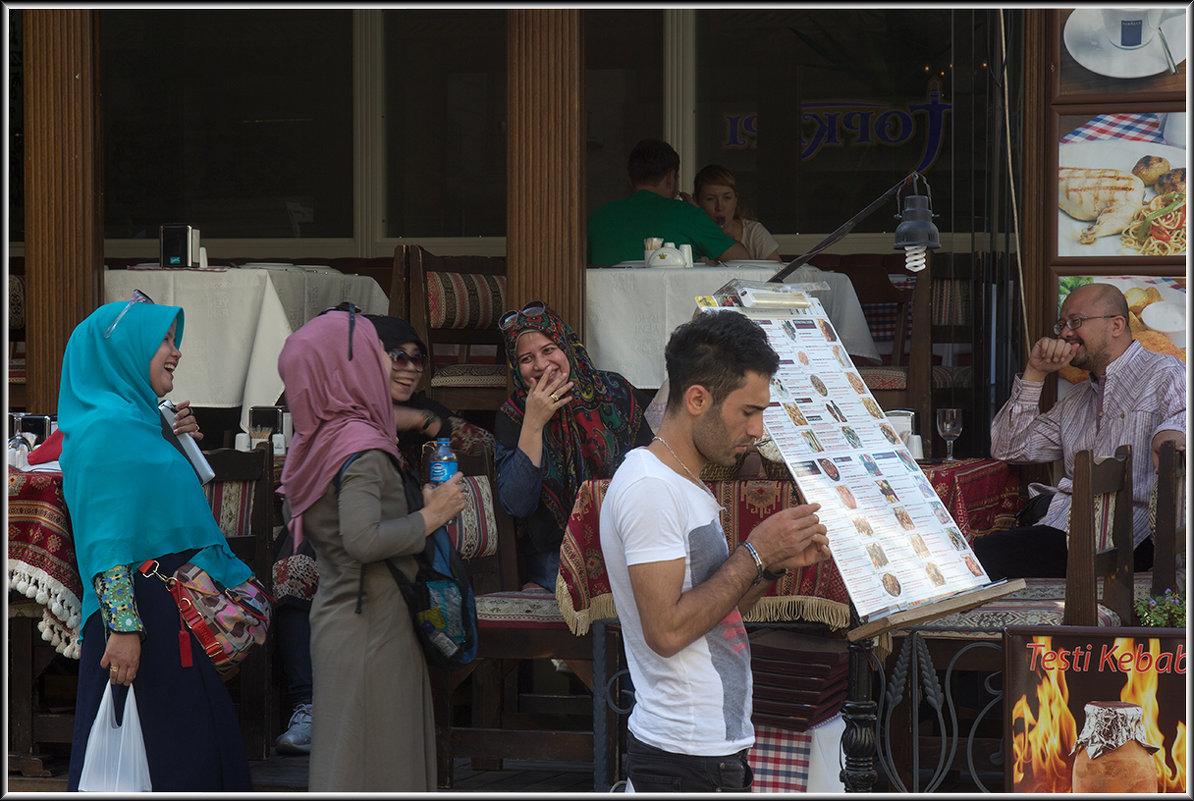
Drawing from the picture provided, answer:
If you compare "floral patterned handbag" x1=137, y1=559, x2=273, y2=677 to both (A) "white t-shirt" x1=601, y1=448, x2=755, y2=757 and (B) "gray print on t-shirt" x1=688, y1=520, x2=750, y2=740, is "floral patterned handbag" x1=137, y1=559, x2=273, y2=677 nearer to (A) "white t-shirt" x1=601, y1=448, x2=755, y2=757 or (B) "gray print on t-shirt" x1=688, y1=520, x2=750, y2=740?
(A) "white t-shirt" x1=601, y1=448, x2=755, y2=757

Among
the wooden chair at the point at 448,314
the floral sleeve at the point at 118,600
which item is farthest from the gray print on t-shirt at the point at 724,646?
the wooden chair at the point at 448,314

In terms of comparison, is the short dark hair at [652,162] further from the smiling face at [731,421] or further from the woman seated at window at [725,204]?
the smiling face at [731,421]

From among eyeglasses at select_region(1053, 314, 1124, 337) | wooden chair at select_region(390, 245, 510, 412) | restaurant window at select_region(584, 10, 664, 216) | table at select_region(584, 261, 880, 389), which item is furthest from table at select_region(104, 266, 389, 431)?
restaurant window at select_region(584, 10, 664, 216)

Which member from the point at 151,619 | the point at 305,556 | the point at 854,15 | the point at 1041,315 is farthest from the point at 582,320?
the point at 854,15

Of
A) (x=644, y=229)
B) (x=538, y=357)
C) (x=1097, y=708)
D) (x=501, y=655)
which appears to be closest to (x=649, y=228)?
(x=644, y=229)

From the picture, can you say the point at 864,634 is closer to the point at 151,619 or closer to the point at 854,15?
the point at 151,619

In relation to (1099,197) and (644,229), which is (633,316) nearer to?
(644,229)

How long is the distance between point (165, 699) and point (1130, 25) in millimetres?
3882

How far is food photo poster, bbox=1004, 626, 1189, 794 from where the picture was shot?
3242mm

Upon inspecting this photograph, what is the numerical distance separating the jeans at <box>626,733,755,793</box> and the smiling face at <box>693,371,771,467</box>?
53 centimetres

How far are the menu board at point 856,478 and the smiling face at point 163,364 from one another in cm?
150

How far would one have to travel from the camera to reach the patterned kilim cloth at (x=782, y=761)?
11.6 feet

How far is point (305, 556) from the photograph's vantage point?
4469mm

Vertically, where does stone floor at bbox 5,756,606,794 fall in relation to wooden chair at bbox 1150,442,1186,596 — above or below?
below
